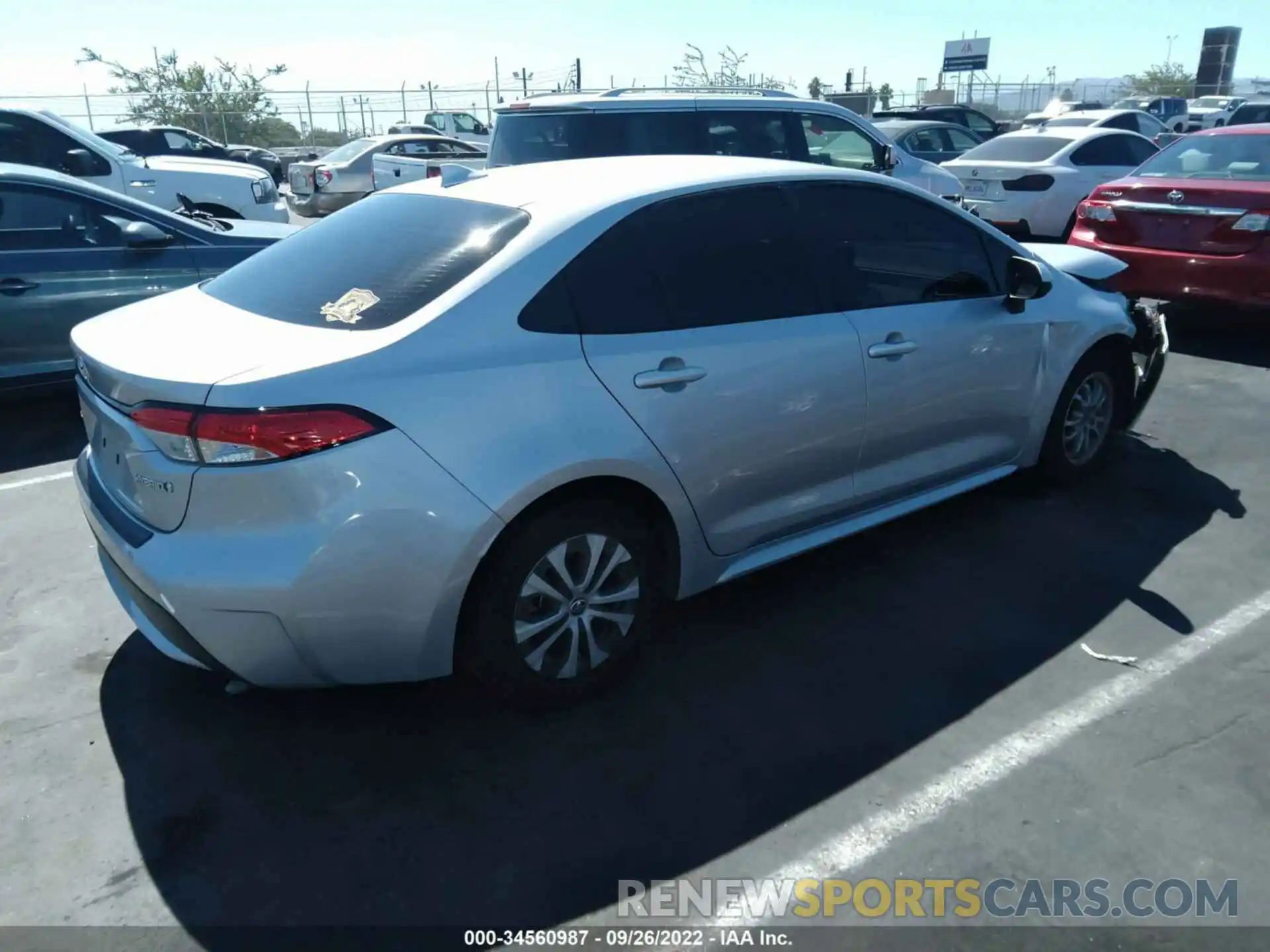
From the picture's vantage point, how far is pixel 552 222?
326cm

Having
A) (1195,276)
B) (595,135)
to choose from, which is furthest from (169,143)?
(1195,276)

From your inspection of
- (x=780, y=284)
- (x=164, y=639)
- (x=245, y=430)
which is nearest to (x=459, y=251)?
(x=245, y=430)

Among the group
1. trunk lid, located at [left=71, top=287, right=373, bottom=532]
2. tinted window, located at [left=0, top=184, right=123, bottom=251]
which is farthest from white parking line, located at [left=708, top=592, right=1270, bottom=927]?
tinted window, located at [left=0, top=184, right=123, bottom=251]

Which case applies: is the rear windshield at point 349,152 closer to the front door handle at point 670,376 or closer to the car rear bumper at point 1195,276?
the car rear bumper at point 1195,276

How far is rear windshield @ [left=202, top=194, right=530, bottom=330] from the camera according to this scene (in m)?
3.11

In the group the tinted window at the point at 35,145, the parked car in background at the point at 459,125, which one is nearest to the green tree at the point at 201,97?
the parked car in background at the point at 459,125

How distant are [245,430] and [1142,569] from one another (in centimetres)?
364

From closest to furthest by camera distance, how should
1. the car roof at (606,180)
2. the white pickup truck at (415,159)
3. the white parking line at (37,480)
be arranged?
1. the car roof at (606,180)
2. the white parking line at (37,480)
3. the white pickup truck at (415,159)

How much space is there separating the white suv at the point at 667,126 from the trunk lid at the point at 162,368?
514 centimetres

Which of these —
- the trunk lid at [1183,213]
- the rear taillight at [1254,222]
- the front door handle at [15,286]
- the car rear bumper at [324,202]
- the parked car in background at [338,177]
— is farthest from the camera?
the car rear bumper at [324,202]

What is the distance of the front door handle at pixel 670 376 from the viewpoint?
3.25 metres

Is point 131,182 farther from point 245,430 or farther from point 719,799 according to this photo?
point 719,799

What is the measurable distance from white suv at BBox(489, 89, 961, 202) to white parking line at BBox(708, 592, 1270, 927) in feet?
16.2

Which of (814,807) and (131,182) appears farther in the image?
(131,182)
